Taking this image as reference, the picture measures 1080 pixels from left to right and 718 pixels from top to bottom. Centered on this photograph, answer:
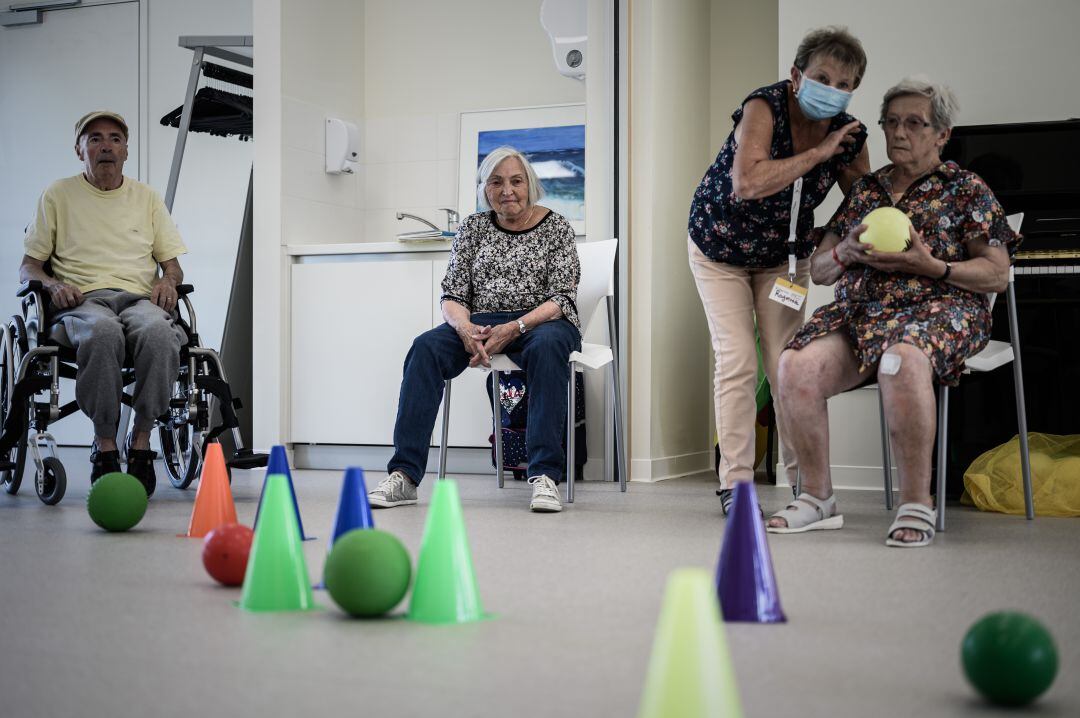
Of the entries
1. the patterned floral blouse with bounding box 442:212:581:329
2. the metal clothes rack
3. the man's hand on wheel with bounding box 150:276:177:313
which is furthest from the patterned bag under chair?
the metal clothes rack

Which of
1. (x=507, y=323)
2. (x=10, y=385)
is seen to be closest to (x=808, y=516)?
(x=507, y=323)

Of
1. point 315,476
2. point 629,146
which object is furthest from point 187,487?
point 629,146

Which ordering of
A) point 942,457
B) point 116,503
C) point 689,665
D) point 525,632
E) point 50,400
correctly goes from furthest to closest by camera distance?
point 50,400 → point 942,457 → point 116,503 → point 525,632 → point 689,665

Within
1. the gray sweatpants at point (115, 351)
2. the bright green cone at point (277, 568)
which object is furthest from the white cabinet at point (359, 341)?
the bright green cone at point (277, 568)

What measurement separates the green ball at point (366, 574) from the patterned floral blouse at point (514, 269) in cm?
188

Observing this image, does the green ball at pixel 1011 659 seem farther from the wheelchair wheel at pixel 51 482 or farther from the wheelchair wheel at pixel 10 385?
the wheelchair wheel at pixel 10 385

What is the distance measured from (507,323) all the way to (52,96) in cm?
392

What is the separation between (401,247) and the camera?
14.4 feet

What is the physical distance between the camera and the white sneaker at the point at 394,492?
119 inches

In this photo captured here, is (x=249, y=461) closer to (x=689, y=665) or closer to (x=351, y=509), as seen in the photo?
(x=351, y=509)

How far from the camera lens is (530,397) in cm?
320

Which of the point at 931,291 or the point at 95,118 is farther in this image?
→ the point at 95,118

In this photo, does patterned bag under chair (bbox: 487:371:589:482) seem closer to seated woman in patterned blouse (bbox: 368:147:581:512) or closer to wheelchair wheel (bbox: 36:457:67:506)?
seated woman in patterned blouse (bbox: 368:147:581:512)

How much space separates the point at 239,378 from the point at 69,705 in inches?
145
